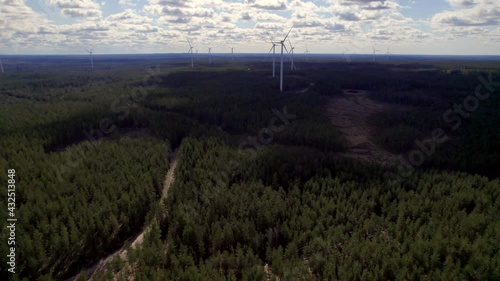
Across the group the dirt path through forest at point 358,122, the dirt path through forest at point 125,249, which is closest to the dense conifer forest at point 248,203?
the dirt path through forest at point 125,249

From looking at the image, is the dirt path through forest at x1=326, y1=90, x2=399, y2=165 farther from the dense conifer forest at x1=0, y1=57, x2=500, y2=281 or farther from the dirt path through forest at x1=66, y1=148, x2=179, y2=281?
the dirt path through forest at x1=66, y1=148, x2=179, y2=281

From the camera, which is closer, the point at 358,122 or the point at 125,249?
the point at 125,249

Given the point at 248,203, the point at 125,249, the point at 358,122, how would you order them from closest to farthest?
1. the point at 125,249
2. the point at 248,203
3. the point at 358,122

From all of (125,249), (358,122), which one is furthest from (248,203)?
(358,122)

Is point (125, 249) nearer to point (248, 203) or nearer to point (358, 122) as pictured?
point (248, 203)

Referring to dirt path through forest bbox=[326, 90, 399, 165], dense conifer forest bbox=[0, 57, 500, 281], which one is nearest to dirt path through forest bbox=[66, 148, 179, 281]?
dense conifer forest bbox=[0, 57, 500, 281]

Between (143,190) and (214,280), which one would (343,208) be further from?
(143,190)

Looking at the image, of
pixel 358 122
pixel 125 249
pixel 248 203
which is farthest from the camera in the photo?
pixel 358 122
